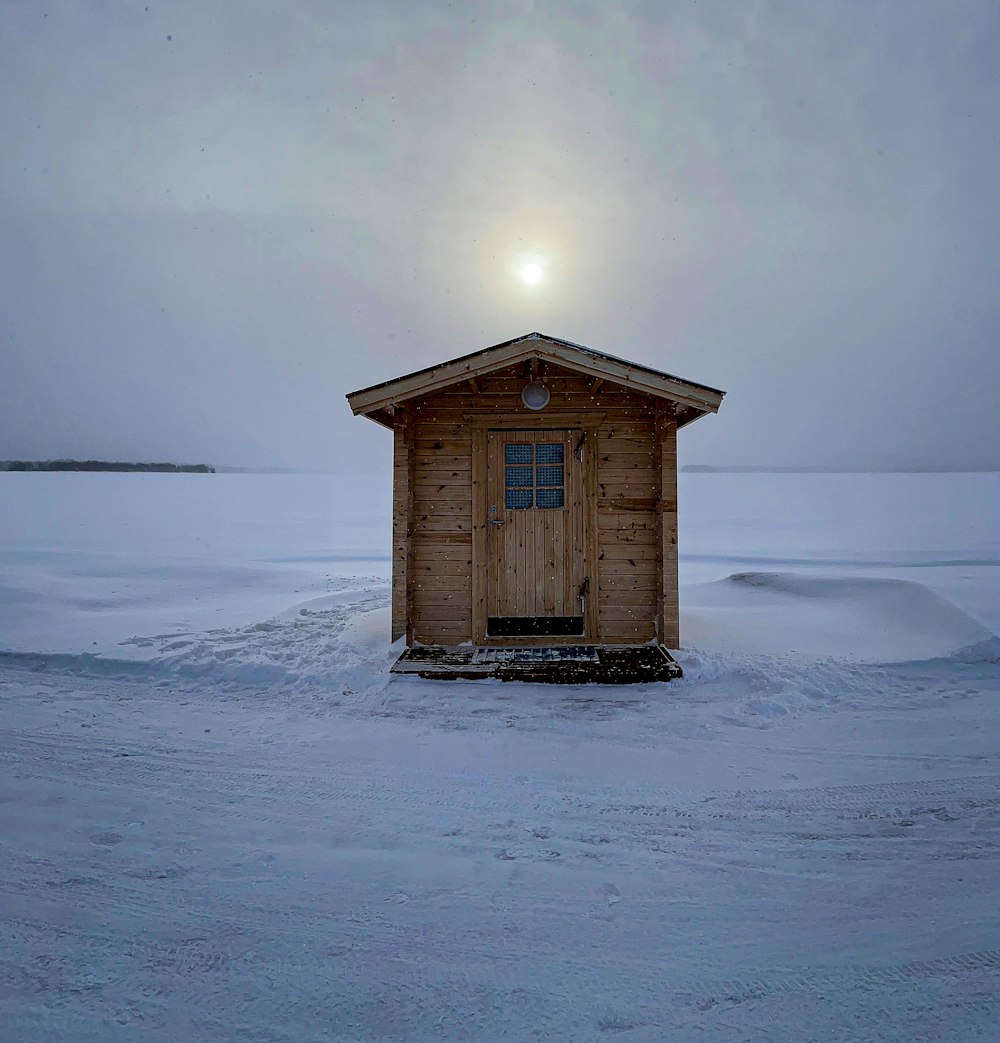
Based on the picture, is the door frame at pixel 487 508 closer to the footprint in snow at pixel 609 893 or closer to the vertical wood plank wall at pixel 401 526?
the vertical wood plank wall at pixel 401 526

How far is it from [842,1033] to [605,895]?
3.57 feet

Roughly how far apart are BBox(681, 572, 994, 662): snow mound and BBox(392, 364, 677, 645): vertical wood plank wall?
3.82ft

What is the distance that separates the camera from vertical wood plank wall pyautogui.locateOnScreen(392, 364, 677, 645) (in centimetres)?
765

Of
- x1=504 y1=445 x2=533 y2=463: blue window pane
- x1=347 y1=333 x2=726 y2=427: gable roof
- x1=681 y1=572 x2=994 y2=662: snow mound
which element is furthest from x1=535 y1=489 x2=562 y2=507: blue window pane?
x1=681 y1=572 x2=994 y2=662: snow mound

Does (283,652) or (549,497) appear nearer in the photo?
(283,652)

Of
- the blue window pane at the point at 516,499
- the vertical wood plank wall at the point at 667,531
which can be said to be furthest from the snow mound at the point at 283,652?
the vertical wood plank wall at the point at 667,531

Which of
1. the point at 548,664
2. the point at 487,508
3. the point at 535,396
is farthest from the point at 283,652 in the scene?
the point at 535,396

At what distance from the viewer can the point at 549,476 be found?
305 inches

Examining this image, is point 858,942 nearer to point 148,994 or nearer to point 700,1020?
point 700,1020

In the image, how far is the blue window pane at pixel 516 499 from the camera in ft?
25.5

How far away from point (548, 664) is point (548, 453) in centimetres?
258

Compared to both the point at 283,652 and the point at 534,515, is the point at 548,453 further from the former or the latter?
the point at 283,652

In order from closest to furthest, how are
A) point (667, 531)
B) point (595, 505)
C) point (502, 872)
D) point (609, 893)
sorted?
point (609, 893) → point (502, 872) → point (667, 531) → point (595, 505)

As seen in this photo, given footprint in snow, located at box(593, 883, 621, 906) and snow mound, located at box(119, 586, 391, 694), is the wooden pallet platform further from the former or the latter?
footprint in snow, located at box(593, 883, 621, 906)
